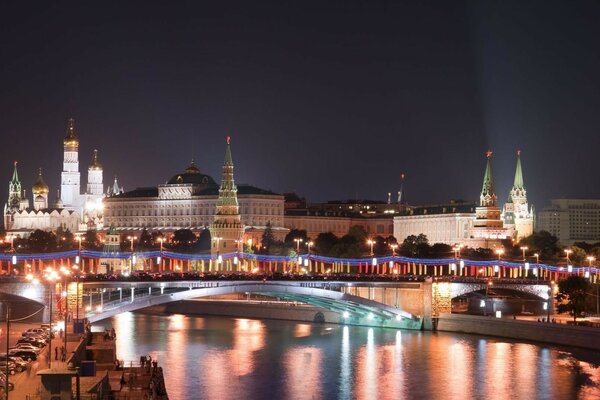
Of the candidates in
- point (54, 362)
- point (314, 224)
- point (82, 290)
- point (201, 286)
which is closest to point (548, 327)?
point (201, 286)

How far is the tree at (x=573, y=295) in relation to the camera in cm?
6994

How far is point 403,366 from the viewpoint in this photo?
182ft

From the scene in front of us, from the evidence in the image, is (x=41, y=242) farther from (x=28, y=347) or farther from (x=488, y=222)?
(x=28, y=347)

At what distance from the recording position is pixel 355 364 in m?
56.3

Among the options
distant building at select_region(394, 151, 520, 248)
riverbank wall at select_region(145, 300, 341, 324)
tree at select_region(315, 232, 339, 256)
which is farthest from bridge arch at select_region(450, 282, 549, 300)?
distant building at select_region(394, 151, 520, 248)

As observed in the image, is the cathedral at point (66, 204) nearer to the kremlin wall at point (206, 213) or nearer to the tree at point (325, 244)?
the kremlin wall at point (206, 213)

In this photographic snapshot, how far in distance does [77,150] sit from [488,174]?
5714cm

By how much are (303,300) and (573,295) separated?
1362 centimetres

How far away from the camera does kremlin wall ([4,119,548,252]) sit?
17175 centimetres

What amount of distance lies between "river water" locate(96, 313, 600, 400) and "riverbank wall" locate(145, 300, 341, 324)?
6806 millimetres

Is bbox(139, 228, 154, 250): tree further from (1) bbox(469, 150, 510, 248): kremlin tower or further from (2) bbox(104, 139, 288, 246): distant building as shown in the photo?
(1) bbox(469, 150, 510, 248): kremlin tower

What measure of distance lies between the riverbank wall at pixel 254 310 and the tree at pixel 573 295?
12.2m

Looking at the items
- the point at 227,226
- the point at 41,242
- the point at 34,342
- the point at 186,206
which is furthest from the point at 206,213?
the point at 34,342

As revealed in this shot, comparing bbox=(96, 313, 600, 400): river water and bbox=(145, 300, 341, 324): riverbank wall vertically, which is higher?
bbox=(145, 300, 341, 324): riverbank wall
